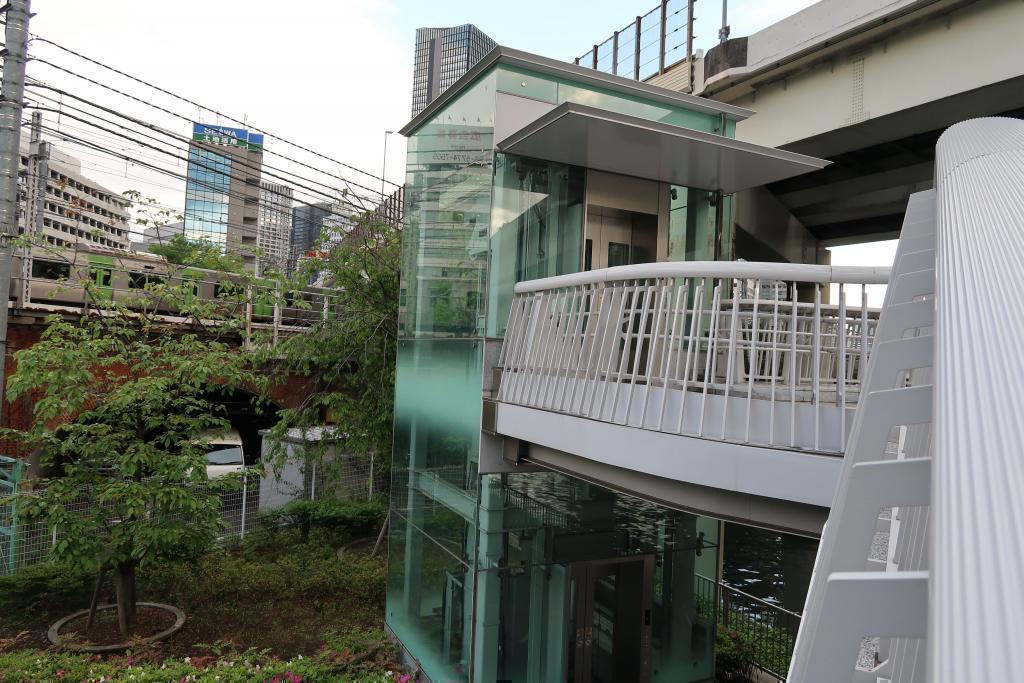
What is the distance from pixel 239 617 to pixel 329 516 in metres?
4.07

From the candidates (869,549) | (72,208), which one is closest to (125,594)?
(72,208)

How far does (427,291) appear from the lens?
27.5 ft

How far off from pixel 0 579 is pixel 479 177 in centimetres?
831

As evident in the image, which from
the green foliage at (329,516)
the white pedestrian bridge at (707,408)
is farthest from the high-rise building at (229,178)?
the white pedestrian bridge at (707,408)

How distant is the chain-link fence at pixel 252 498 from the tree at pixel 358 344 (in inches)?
39.3

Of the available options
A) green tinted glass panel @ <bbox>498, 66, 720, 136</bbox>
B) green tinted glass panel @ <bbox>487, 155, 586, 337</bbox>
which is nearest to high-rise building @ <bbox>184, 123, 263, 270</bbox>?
green tinted glass panel @ <bbox>487, 155, 586, 337</bbox>

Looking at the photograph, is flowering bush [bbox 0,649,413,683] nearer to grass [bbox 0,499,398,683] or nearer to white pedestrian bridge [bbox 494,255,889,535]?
grass [bbox 0,499,398,683]

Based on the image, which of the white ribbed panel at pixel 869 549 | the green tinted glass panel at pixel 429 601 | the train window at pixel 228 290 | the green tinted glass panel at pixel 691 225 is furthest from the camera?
the train window at pixel 228 290

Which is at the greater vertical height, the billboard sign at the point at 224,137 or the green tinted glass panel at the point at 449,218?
the billboard sign at the point at 224,137

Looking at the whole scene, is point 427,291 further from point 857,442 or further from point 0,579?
point 857,442

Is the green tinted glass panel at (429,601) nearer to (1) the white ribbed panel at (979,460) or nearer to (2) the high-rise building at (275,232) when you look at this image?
(2) the high-rise building at (275,232)

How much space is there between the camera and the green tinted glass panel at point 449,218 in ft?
24.1

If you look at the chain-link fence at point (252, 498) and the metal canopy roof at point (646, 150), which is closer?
the metal canopy roof at point (646, 150)

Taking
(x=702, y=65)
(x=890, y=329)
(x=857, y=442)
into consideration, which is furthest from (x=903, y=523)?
(x=702, y=65)
